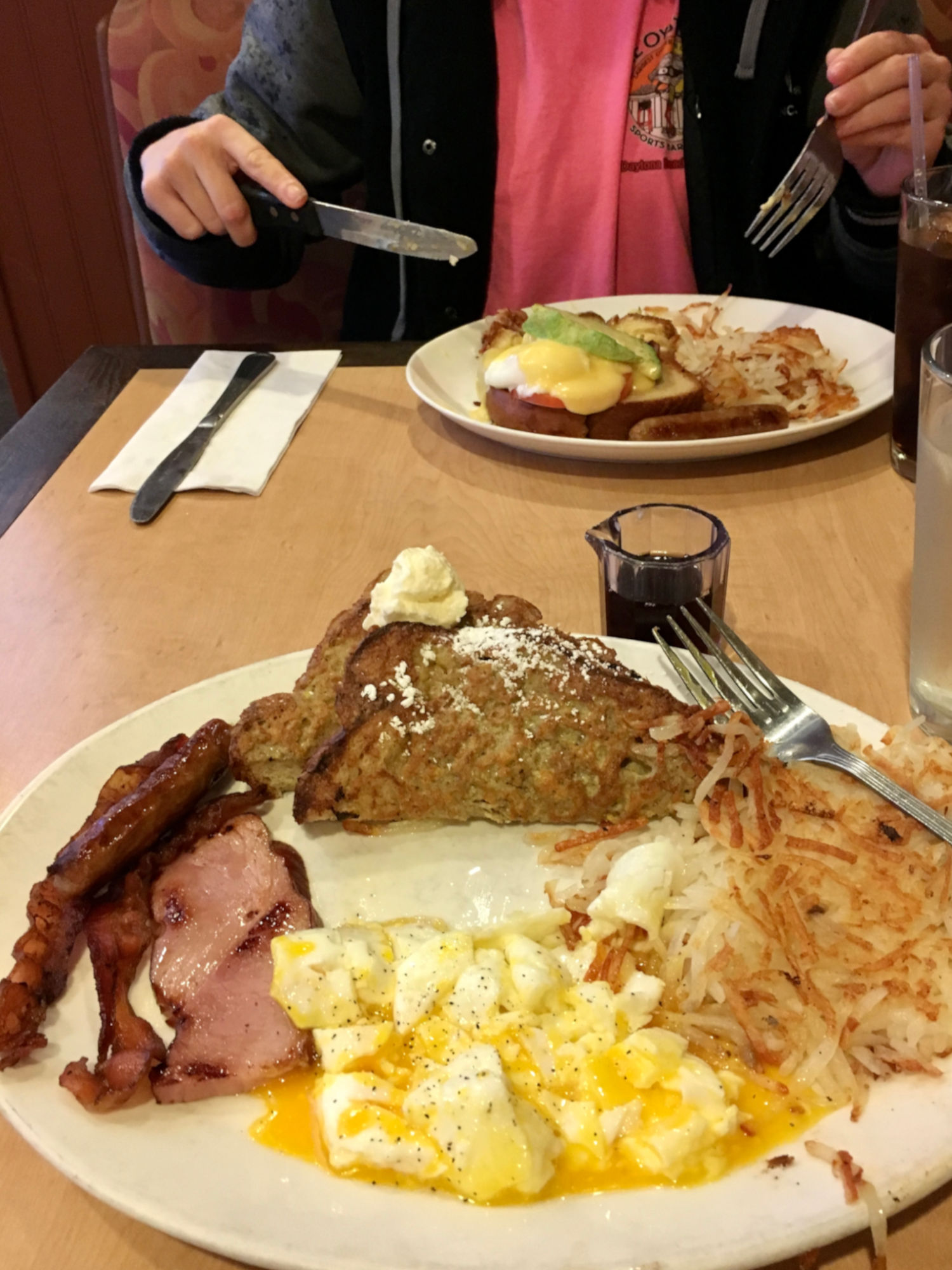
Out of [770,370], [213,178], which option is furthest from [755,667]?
[213,178]

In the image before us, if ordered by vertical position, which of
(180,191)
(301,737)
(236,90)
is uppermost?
(236,90)

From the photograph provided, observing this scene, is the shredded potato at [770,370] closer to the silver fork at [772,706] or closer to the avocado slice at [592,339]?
the avocado slice at [592,339]

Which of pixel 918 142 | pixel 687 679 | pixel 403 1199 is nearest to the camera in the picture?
pixel 403 1199

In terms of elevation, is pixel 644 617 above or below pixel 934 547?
below

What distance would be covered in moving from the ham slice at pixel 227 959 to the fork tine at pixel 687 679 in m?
0.61

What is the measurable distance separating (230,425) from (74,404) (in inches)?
20.5

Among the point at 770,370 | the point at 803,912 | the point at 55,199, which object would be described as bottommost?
the point at 803,912

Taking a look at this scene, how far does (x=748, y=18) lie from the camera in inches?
116

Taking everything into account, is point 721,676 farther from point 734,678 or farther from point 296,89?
point 296,89

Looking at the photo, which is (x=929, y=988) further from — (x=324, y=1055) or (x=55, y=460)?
(x=55, y=460)

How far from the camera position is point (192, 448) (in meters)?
2.43

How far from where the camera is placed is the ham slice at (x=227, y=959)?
3.47 ft

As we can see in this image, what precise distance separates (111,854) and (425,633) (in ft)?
1.71

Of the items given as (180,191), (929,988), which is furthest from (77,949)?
(180,191)
